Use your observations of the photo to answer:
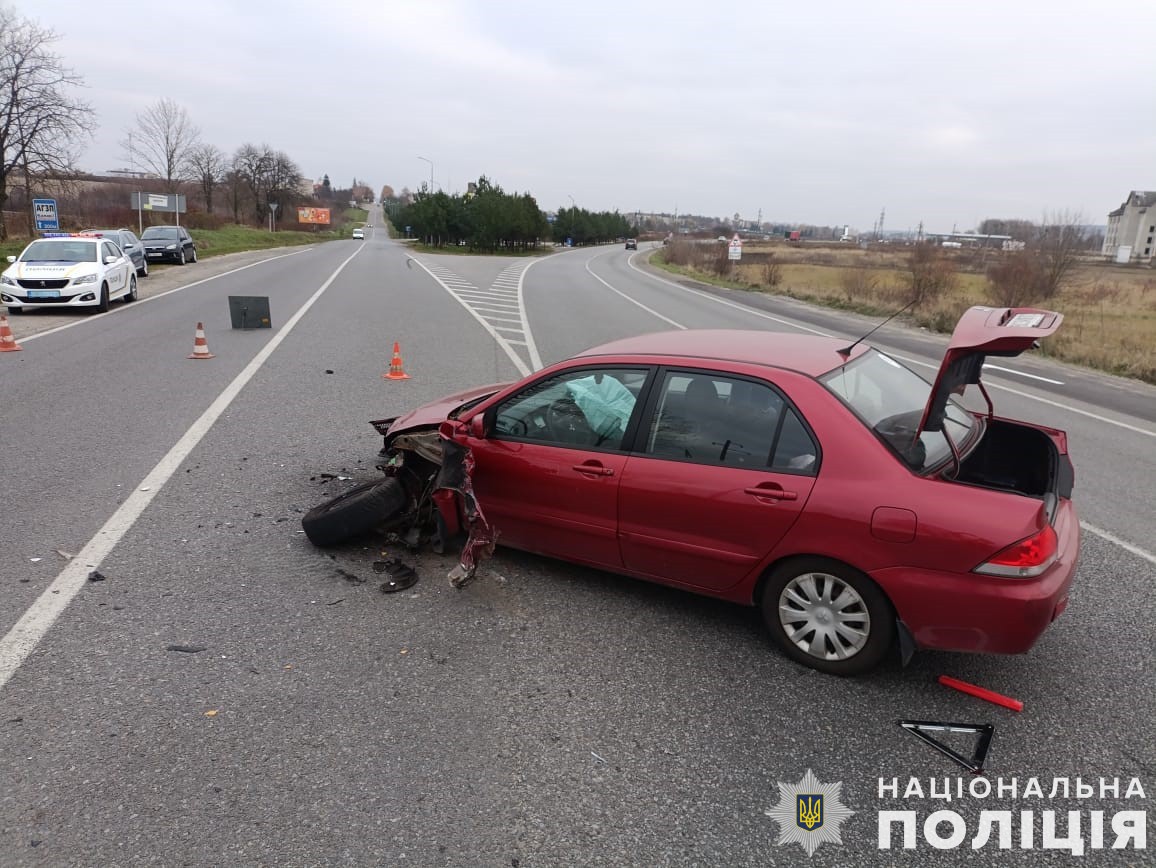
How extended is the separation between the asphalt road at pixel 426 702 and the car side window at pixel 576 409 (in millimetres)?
893

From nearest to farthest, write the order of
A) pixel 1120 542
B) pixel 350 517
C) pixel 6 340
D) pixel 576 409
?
1. pixel 576 409
2. pixel 350 517
3. pixel 1120 542
4. pixel 6 340

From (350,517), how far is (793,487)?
8.90 feet

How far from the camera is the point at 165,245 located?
31516 mm

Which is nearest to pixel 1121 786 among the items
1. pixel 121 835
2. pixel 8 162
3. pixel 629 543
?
pixel 629 543

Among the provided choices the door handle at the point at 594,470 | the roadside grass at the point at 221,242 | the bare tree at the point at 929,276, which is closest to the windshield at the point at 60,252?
the roadside grass at the point at 221,242

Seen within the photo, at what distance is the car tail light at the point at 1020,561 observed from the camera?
3.25 meters

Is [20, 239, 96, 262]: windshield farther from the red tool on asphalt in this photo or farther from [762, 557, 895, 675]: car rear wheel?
the red tool on asphalt

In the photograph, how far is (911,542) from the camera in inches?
133

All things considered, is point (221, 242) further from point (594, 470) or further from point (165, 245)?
point (594, 470)

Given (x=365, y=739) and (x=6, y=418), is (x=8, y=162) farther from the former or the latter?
(x=365, y=739)

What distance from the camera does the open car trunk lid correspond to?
3.34 metres

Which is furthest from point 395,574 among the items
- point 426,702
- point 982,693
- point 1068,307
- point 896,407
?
point 1068,307

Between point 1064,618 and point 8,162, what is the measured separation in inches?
1646

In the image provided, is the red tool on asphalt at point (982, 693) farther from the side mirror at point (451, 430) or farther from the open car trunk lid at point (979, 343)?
the side mirror at point (451, 430)
